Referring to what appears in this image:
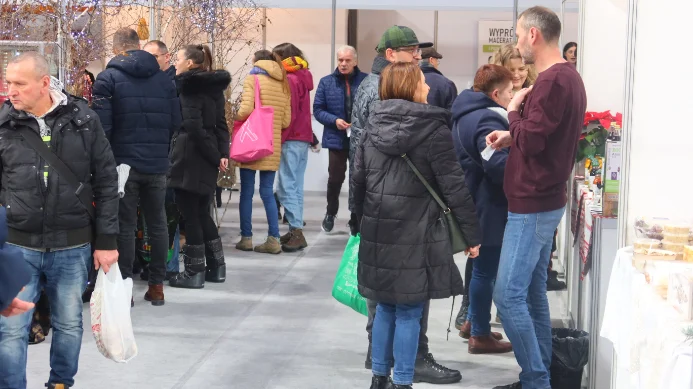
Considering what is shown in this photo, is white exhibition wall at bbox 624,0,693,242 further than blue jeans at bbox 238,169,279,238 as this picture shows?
No

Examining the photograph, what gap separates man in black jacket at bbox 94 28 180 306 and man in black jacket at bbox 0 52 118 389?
5.32 feet

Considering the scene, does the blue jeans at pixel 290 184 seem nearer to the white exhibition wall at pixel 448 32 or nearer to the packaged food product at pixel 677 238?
the packaged food product at pixel 677 238

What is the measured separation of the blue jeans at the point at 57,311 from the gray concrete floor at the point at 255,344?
537mm

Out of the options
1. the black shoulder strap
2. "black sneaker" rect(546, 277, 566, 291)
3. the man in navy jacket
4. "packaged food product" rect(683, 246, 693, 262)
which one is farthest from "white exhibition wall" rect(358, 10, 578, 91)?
"packaged food product" rect(683, 246, 693, 262)

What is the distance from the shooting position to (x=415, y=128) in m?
4.22

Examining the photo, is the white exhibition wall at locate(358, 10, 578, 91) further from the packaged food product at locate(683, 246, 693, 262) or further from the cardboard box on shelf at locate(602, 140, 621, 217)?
the packaged food product at locate(683, 246, 693, 262)

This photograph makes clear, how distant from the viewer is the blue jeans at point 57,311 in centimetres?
395

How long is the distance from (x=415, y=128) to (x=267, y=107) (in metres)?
3.72

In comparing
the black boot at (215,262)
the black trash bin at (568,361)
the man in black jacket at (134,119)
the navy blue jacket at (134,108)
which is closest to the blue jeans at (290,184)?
the black boot at (215,262)

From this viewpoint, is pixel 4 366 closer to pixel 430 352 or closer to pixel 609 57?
pixel 430 352

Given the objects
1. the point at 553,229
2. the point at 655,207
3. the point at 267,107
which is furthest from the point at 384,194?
the point at 267,107

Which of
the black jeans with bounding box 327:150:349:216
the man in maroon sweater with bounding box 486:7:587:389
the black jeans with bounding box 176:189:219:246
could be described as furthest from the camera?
the black jeans with bounding box 327:150:349:216

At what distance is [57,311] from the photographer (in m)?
4.14

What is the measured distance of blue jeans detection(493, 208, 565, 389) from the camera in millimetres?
4285
